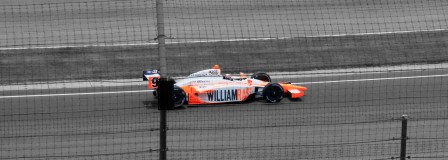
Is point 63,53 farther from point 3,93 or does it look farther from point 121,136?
point 121,136

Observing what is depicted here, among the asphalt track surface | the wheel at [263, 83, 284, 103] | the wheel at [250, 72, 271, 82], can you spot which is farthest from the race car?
the wheel at [250, 72, 271, 82]

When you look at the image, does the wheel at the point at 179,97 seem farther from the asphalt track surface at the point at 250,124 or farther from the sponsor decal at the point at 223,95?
the sponsor decal at the point at 223,95

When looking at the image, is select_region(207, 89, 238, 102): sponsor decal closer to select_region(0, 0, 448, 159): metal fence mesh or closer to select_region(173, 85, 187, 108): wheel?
select_region(0, 0, 448, 159): metal fence mesh

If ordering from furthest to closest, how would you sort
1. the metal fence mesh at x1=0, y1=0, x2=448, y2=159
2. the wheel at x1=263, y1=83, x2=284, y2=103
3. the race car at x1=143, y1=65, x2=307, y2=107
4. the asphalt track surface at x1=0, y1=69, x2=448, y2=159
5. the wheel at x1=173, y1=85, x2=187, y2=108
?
the wheel at x1=263, y1=83, x2=284, y2=103 < the race car at x1=143, y1=65, x2=307, y2=107 < the wheel at x1=173, y1=85, x2=187, y2=108 < the metal fence mesh at x1=0, y1=0, x2=448, y2=159 < the asphalt track surface at x1=0, y1=69, x2=448, y2=159

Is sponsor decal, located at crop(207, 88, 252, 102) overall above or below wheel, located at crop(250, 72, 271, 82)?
below

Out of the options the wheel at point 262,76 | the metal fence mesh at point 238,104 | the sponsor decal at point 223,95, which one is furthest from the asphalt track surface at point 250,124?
the wheel at point 262,76

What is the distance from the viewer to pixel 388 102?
1495 centimetres

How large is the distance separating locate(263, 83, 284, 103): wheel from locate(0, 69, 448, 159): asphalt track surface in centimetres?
15

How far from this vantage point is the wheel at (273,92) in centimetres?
Result: 1470

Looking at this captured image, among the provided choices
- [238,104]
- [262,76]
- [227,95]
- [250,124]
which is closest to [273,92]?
[238,104]

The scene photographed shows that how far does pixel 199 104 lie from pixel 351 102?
2.59 m

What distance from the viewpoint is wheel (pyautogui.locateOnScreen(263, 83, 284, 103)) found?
14.7m

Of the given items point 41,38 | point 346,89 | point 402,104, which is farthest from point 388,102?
point 41,38

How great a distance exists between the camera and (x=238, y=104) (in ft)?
48.4
